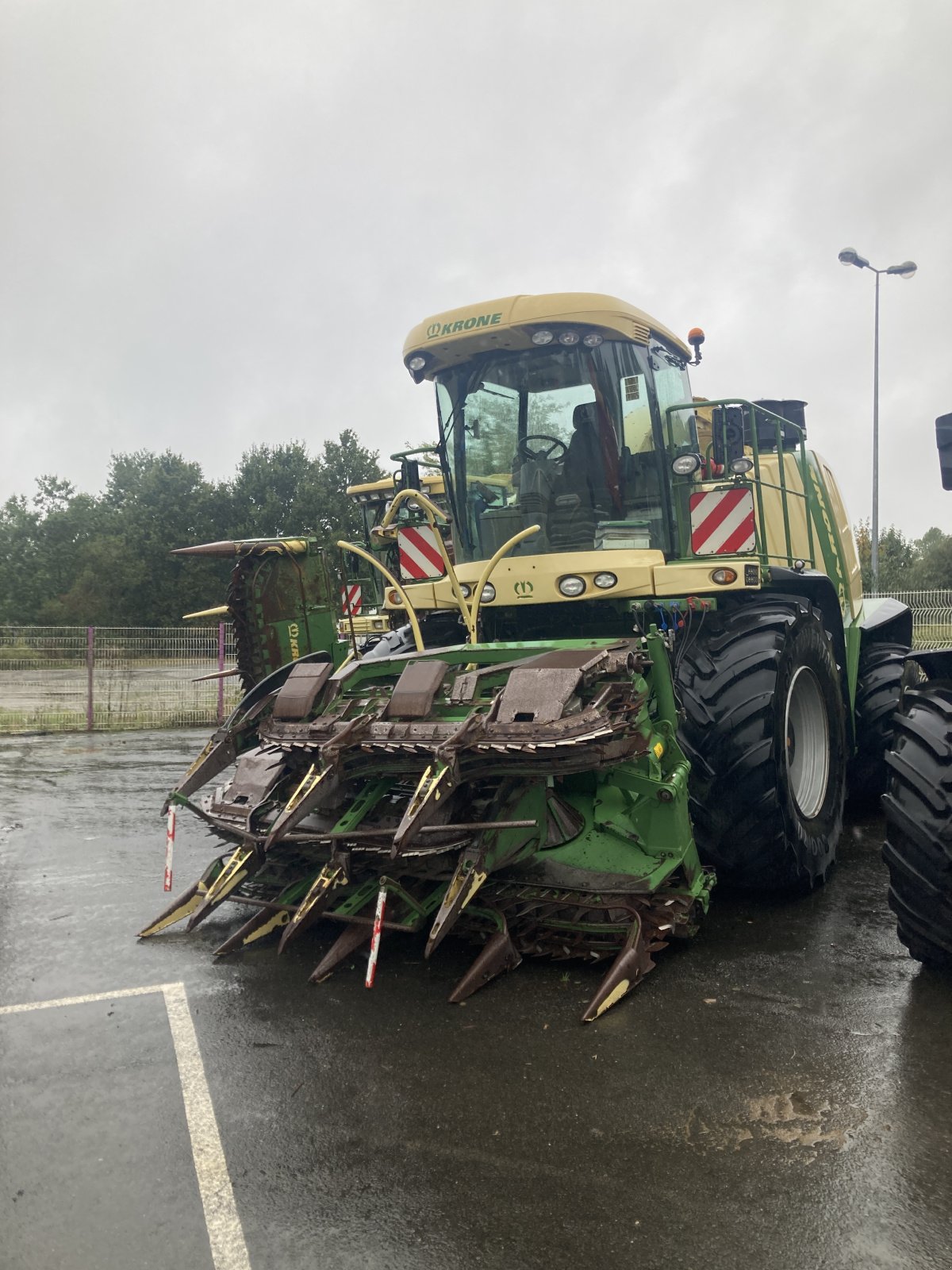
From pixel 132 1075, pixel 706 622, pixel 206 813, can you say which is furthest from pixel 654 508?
pixel 132 1075

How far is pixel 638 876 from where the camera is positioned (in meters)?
3.64

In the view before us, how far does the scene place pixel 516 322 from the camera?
16.3 ft

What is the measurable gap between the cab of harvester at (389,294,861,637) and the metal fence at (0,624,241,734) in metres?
8.81

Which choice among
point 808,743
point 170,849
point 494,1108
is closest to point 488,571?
point 170,849

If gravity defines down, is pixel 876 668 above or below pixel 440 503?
below

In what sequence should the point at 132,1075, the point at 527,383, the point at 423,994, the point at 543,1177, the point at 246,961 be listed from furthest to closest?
the point at 527,383 < the point at 246,961 < the point at 423,994 < the point at 132,1075 < the point at 543,1177

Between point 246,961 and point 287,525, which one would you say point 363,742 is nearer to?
point 246,961

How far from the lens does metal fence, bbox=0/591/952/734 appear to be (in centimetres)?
1341

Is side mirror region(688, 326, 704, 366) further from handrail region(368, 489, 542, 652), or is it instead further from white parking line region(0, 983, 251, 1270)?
white parking line region(0, 983, 251, 1270)

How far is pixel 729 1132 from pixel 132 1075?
1878mm

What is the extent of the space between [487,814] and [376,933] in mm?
615

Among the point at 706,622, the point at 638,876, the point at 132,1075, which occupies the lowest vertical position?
the point at 132,1075

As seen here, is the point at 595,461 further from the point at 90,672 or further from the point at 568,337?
the point at 90,672

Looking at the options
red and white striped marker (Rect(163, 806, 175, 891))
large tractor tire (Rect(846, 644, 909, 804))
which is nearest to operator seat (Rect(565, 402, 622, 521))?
red and white striped marker (Rect(163, 806, 175, 891))
